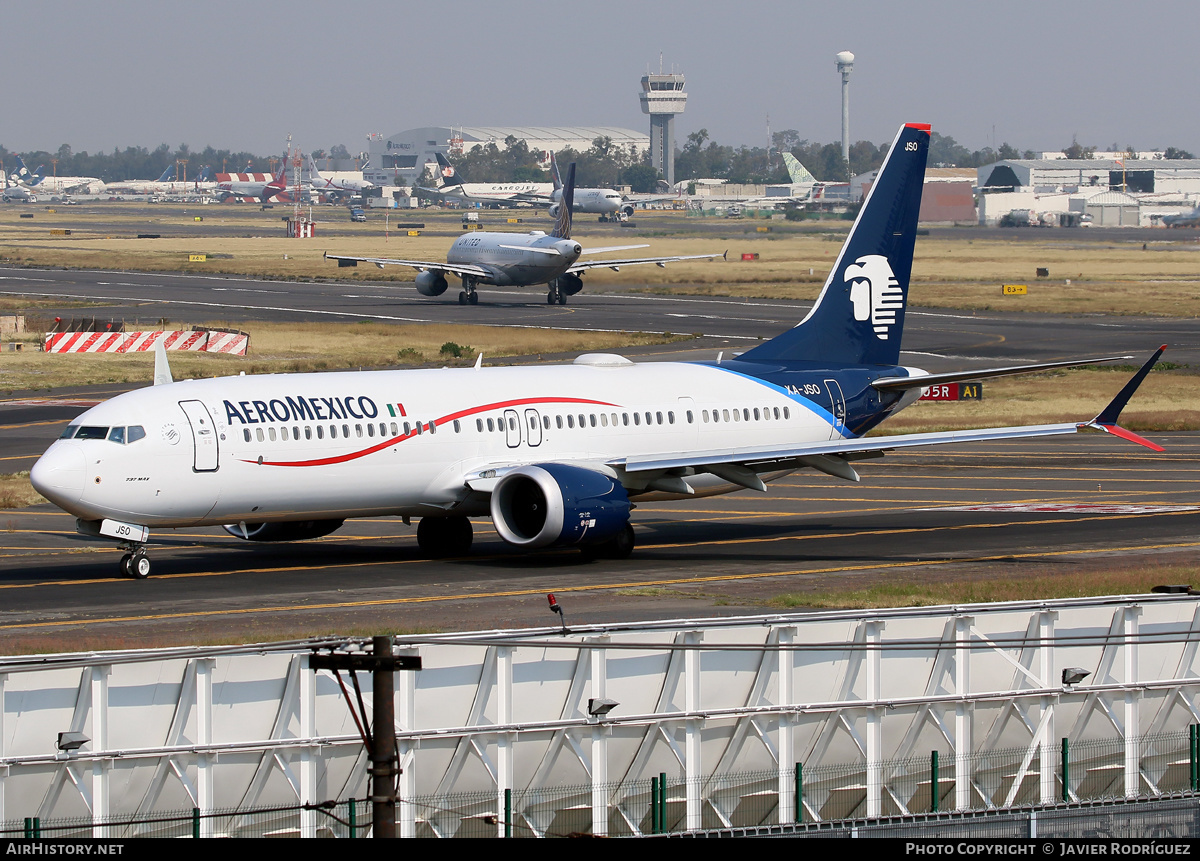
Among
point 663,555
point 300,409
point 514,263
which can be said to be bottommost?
point 663,555

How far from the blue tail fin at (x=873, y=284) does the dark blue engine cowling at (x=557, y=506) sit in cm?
979

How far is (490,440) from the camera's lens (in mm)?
40312

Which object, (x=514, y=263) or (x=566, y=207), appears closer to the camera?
(x=566, y=207)

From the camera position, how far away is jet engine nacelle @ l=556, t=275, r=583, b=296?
13450 cm

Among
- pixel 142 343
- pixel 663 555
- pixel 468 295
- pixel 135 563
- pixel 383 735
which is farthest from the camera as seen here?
pixel 468 295

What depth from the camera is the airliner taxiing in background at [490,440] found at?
36125 millimetres

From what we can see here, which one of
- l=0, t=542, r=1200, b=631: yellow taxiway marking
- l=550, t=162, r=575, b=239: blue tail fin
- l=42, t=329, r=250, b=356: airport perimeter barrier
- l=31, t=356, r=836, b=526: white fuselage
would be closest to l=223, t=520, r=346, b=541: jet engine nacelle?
l=31, t=356, r=836, b=526: white fuselage

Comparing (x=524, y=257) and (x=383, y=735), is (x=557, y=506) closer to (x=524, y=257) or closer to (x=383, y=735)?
(x=383, y=735)

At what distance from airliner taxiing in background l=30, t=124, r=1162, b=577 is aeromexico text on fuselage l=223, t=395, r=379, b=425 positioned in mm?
42

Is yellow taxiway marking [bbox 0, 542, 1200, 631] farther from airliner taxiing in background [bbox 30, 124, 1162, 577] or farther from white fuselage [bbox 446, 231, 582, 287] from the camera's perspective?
white fuselage [bbox 446, 231, 582, 287]

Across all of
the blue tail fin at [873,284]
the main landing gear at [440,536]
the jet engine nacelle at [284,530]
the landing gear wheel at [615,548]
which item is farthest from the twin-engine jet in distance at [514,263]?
the jet engine nacelle at [284,530]

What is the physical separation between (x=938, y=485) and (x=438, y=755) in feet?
126

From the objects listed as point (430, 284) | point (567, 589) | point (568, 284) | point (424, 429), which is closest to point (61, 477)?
point (424, 429)

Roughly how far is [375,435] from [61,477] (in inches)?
285
